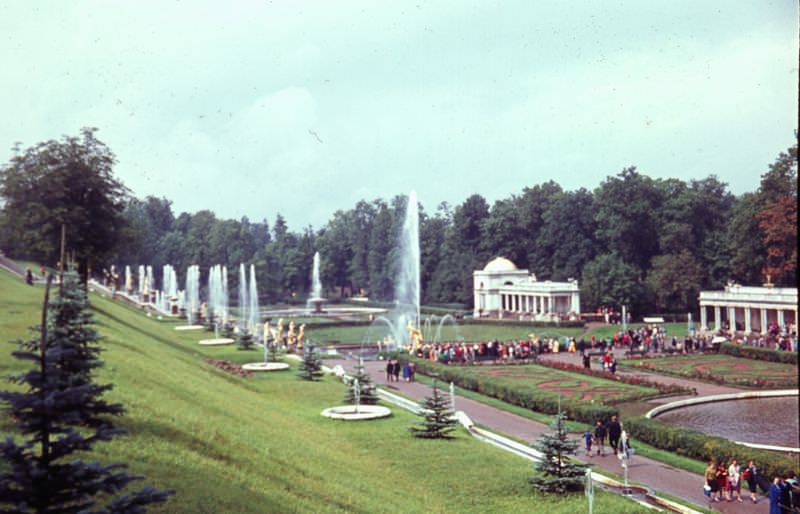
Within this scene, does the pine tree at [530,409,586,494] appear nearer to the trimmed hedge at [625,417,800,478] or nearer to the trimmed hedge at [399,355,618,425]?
the trimmed hedge at [625,417,800,478]

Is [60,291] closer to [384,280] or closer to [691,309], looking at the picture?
[691,309]

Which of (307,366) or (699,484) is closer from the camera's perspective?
(699,484)

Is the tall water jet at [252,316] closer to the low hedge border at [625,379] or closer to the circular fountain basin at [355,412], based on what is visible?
the low hedge border at [625,379]

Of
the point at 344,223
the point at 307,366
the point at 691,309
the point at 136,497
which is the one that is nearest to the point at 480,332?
the point at 691,309

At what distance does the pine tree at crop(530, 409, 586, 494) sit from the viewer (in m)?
15.8

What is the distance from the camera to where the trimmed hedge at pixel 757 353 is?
38.4m

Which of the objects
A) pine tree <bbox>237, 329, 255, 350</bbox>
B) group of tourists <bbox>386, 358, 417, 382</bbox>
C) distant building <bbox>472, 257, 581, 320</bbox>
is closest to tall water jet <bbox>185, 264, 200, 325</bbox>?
distant building <bbox>472, 257, 581, 320</bbox>

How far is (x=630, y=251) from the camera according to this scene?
78.6 meters

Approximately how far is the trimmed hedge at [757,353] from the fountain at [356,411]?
23424mm

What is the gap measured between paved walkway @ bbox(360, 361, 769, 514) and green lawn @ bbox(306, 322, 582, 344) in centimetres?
2738

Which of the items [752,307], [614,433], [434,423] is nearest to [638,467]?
[614,433]

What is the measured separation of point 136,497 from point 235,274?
103110 millimetres

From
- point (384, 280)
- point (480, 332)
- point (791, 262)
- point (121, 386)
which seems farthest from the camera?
point (384, 280)

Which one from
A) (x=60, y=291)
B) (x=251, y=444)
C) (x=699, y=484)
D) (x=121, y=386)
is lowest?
(x=699, y=484)
